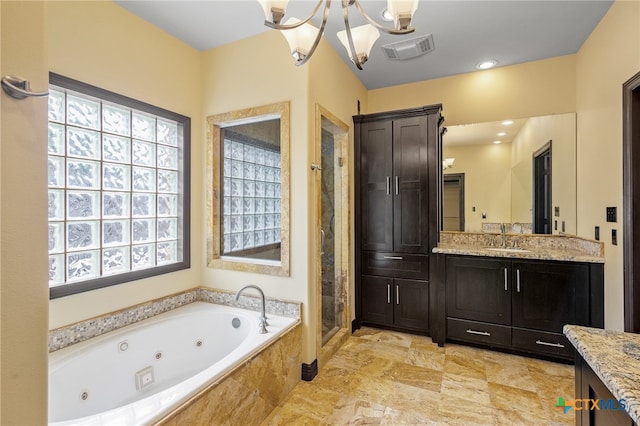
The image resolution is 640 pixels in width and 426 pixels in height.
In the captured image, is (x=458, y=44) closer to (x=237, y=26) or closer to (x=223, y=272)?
(x=237, y=26)

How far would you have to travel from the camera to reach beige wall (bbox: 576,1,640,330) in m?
1.94

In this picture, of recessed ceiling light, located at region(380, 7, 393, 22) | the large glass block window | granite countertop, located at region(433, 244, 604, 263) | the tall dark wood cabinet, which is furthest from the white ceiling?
granite countertop, located at region(433, 244, 604, 263)

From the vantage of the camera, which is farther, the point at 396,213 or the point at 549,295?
the point at 396,213

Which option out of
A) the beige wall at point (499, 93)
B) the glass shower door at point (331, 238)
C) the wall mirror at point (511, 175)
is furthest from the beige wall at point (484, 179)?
the glass shower door at point (331, 238)

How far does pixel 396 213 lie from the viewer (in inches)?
118

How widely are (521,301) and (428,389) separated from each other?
3.86ft

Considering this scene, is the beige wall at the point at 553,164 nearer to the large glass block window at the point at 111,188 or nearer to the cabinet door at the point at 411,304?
the cabinet door at the point at 411,304

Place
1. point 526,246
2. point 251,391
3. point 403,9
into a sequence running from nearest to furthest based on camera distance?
point 403,9 < point 251,391 < point 526,246

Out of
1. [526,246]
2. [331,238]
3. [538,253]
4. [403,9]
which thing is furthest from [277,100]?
[526,246]

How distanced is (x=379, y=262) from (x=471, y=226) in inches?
42.4

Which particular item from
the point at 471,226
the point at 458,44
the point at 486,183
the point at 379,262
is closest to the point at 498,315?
the point at 471,226

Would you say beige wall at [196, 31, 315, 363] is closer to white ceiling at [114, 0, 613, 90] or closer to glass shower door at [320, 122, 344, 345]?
white ceiling at [114, 0, 613, 90]

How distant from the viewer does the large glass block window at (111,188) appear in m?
1.82

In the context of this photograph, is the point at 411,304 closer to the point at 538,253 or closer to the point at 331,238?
the point at 331,238
